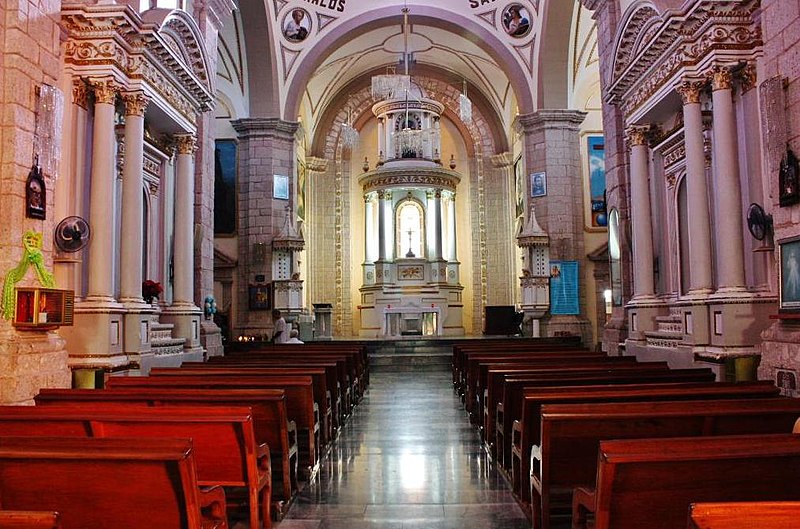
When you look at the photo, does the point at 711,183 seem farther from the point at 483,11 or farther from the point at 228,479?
the point at 483,11

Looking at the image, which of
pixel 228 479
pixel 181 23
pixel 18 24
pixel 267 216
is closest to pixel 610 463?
pixel 228 479

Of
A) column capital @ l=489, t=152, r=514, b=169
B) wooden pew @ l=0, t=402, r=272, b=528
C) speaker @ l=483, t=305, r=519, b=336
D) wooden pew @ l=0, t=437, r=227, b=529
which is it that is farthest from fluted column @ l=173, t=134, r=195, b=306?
column capital @ l=489, t=152, r=514, b=169

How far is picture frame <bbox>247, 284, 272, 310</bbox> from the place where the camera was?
17.4 meters

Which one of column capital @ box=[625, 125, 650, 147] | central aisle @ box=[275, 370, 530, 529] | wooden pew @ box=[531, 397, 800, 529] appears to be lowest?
central aisle @ box=[275, 370, 530, 529]

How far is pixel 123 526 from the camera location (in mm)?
2484

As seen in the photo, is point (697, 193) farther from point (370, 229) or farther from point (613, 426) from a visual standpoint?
point (370, 229)

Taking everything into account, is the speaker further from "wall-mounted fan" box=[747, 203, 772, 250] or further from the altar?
"wall-mounted fan" box=[747, 203, 772, 250]

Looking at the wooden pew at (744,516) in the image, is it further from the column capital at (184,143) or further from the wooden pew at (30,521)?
the column capital at (184,143)

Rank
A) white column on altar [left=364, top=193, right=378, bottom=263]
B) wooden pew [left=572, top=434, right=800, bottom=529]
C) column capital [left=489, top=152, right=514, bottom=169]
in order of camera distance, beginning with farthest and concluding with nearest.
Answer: white column on altar [left=364, top=193, right=378, bottom=263], column capital [left=489, top=152, right=514, bottom=169], wooden pew [left=572, top=434, right=800, bottom=529]

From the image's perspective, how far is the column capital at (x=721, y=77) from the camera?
26.5 feet

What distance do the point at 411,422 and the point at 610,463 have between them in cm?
551

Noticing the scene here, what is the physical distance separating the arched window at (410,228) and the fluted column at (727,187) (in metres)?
15.8

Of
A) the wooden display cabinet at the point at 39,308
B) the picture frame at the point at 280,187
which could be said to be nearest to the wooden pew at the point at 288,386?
the wooden display cabinet at the point at 39,308

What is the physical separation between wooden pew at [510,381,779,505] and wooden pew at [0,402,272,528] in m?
1.64
